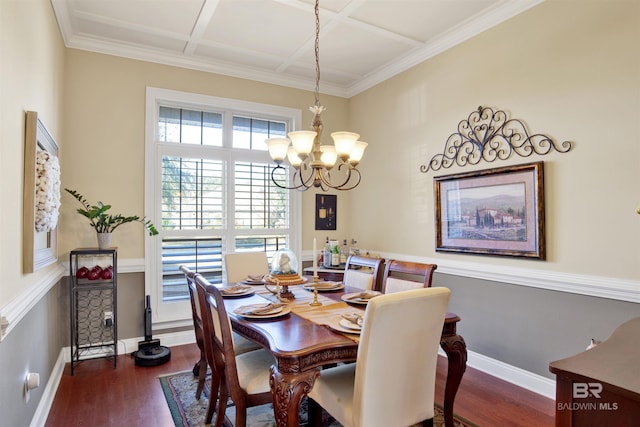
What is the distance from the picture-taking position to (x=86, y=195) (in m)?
3.46

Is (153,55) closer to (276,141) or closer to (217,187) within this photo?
(217,187)

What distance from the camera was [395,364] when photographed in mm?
1626

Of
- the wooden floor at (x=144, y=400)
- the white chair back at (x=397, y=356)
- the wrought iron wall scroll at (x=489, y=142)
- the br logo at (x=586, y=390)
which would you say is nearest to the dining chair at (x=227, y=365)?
the wooden floor at (x=144, y=400)

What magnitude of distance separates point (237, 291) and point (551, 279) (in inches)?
86.2

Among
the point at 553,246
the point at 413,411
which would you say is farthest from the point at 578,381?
the point at 553,246

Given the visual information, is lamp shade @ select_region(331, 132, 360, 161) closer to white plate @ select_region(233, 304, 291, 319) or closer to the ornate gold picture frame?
white plate @ select_region(233, 304, 291, 319)

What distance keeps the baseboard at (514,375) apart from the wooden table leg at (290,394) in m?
1.97

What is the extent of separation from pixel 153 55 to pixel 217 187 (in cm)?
142

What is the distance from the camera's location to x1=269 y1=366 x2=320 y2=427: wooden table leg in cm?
161

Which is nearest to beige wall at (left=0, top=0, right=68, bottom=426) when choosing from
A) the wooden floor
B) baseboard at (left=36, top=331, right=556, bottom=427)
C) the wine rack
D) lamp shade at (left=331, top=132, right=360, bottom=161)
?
baseboard at (left=36, top=331, right=556, bottom=427)

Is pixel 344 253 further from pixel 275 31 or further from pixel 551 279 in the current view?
Answer: pixel 275 31

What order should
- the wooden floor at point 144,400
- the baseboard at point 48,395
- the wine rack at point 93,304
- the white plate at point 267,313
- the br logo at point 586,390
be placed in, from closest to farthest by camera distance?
the br logo at point 586,390 → the white plate at point 267,313 → the baseboard at point 48,395 → the wooden floor at point 144,400 → the wine rack at point 93,304

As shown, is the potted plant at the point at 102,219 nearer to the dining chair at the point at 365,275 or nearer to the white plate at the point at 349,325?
the dining chair at the point at 365,275

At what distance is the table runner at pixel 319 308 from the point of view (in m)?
2.07
